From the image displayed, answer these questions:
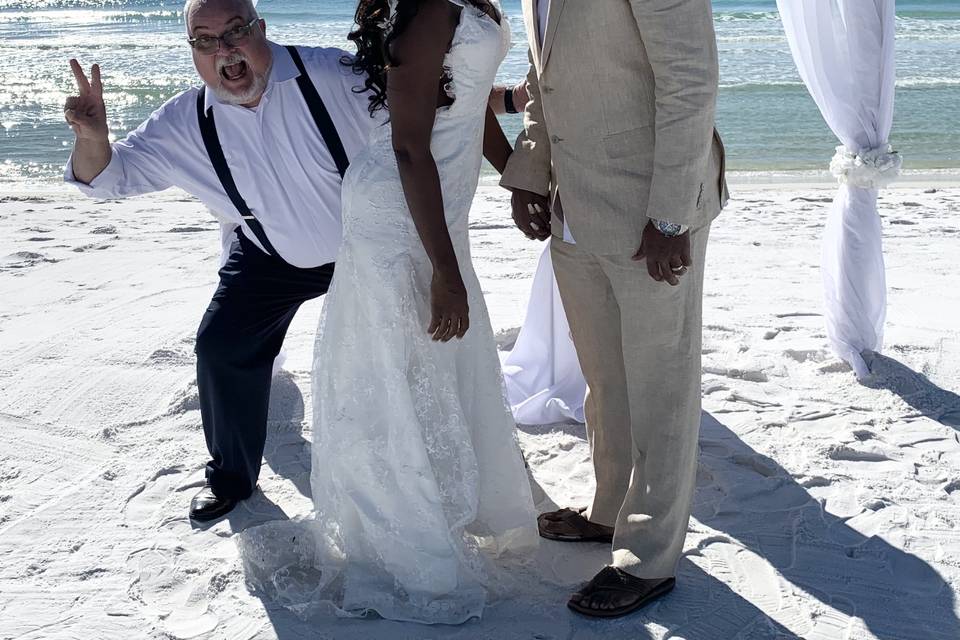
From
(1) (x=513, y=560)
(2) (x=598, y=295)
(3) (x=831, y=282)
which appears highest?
(2) (x=598, y=295)

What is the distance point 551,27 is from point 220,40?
1194mm

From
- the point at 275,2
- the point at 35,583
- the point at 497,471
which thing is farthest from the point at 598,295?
the point at 275,2

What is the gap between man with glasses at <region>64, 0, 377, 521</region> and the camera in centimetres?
329

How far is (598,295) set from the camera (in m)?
3.00

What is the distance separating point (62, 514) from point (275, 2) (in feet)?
75.4

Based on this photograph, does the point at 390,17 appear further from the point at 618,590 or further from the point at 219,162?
the point at 618,590

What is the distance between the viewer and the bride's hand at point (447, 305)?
282 centimetres

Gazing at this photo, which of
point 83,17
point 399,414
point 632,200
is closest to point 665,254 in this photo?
point 632,200

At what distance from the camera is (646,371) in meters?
2.87

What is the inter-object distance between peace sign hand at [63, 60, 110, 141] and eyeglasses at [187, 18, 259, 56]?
0.34 metres

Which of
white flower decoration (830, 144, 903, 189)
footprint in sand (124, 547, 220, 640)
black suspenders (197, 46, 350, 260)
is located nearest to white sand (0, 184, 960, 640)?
footprint in sand (124, 547, 220, 640)

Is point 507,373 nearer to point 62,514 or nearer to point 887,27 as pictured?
point 62,514

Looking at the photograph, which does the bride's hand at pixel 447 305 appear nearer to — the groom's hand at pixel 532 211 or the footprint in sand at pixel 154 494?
the groom's hand at pixel 532 211

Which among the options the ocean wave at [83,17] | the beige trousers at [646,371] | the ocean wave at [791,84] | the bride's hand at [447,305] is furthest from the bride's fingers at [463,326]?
the ocean wave at [83,17]
